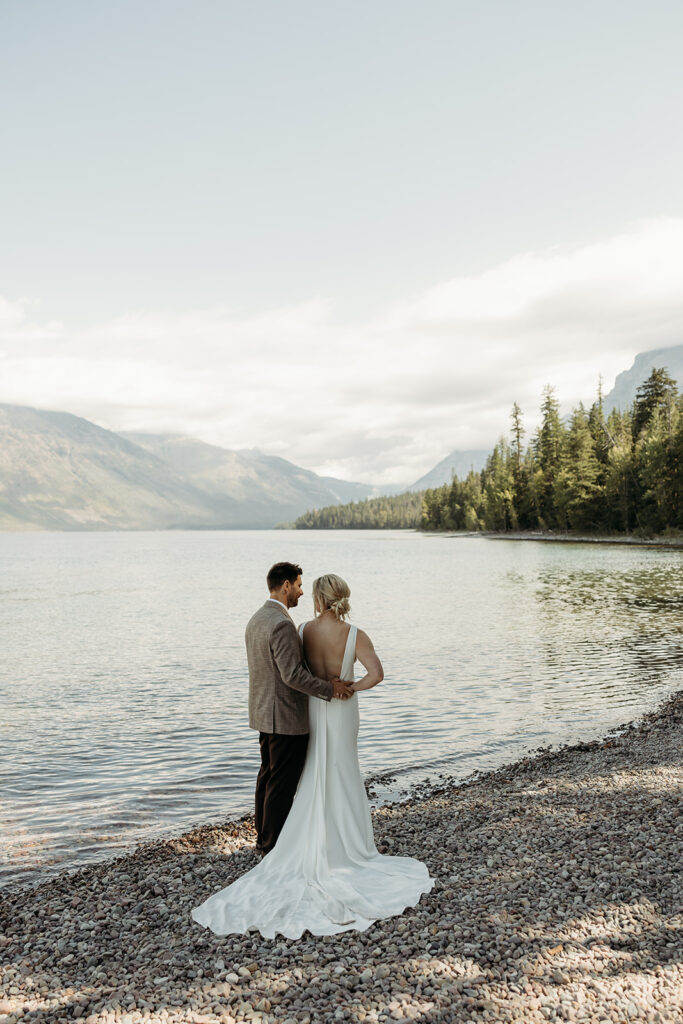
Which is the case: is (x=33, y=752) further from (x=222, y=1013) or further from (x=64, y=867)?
(x=222, y=1013)

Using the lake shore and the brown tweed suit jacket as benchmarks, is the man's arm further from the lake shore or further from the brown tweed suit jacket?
the lake shore

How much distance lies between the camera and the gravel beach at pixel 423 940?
5.13 meters

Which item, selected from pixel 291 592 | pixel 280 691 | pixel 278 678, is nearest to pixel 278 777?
pixel 280 691

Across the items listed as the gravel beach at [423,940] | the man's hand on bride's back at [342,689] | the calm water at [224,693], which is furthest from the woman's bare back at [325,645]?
the calm water at [224,693]

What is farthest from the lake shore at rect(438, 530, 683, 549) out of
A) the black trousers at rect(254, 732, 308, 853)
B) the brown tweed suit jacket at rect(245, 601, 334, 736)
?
the brown tweed suit jacket at rect(245, 601, 334, 736)

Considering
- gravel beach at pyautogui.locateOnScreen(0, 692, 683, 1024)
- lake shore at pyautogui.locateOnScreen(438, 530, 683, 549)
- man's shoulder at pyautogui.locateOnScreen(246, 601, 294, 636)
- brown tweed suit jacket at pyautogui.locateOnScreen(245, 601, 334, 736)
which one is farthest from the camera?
lake shore at pyautogui.locateOnScreen(438, 530, 683, 549)

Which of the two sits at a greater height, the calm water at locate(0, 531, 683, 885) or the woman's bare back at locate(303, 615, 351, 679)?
the woman's bare back at locate(303, 615, 351, 679)

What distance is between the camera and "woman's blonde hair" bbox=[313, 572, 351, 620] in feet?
24.0

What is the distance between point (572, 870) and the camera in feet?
24.0

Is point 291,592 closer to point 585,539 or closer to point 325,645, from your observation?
point 325,645

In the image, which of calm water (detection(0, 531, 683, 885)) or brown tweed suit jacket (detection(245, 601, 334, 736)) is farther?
calm water (detection(0, 531, 683, 885))

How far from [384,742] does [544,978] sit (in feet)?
31.9

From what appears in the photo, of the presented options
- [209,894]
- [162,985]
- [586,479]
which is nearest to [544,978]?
[162,985]

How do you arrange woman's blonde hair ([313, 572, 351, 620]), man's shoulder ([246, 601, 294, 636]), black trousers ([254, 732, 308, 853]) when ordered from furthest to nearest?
black trousers ([254, 732, 308, 853]) → man's shoulder ([246, 601, 294, 636]) → woman's blonde hair ([313, 572, 351, 620])
